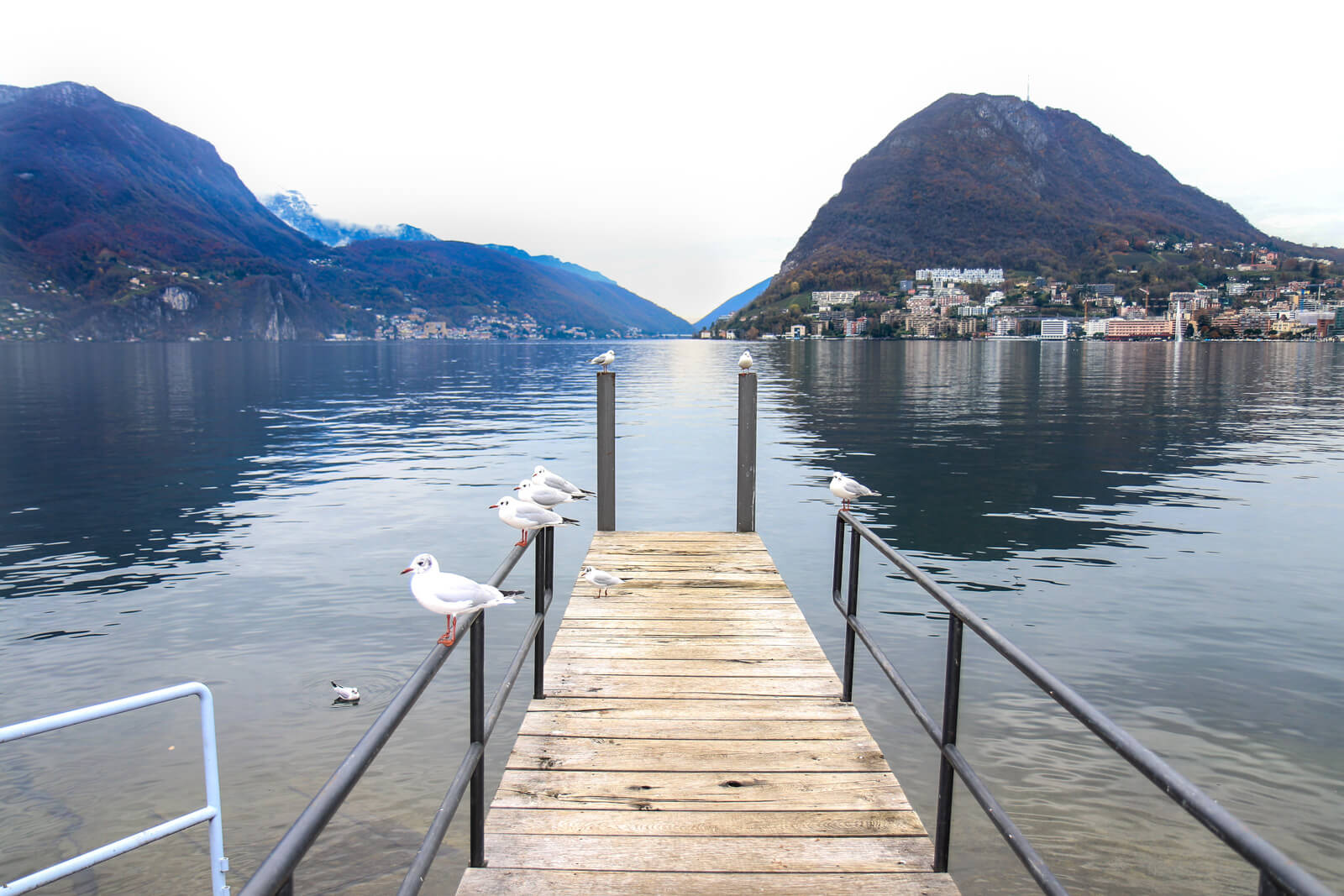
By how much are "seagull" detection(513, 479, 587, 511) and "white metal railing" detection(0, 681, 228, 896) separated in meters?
4.40

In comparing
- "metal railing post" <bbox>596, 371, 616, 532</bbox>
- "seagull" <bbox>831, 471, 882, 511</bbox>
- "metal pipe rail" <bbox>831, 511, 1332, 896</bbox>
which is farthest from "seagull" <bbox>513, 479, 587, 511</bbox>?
"metal pipe rail" <bbox>831, 511, 1332, 896</bbox>

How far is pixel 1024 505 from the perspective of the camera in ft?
61.8

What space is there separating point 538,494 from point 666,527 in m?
9.44

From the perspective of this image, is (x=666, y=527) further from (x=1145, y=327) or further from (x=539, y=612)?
(x=1145, y=327)

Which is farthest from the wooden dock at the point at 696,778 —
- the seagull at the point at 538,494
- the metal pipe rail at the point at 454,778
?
the seagull at the point at 538,494

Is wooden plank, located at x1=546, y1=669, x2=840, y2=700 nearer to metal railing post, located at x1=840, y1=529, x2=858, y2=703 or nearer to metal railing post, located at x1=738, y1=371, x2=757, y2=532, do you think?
metal railing post, located at x1=840, y1=529, x2=858, y2=703

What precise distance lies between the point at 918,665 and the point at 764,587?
2973 mm

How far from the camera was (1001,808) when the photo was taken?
335 centimetres

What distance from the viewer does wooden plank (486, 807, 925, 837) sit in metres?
3.92

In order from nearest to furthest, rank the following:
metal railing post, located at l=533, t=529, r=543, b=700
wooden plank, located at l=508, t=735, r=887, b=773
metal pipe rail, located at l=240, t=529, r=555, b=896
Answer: metal pipe rail, located at l=240, t=529, r=555, b=896
wooden plank, located at l=508, t=735, r=887, b=773
metal railing post, located at l=533, t=529, r=543, b=700

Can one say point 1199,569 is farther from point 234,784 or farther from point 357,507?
point 357,507

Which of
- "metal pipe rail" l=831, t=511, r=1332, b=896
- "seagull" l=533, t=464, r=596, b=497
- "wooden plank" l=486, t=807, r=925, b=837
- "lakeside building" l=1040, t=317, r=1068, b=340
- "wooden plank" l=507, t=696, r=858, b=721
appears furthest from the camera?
"lakeside building" l=1040, t=317, r=1068, b=340

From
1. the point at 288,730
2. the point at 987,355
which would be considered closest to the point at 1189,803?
the point at 288,730

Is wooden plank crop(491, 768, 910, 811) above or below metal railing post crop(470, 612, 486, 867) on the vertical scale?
below
